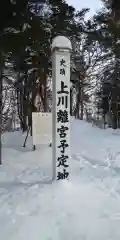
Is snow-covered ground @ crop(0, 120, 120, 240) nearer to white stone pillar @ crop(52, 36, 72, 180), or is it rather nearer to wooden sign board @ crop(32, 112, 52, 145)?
white stone pillar @ crop(52, 36, 72, 180)

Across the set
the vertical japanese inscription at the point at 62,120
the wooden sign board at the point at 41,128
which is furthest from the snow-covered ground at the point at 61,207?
the wooden sign board at the point at 41,128

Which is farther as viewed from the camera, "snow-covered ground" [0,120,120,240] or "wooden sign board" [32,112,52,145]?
"wooden sign board" [32,112,52,145]

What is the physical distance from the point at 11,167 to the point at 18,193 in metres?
3.33

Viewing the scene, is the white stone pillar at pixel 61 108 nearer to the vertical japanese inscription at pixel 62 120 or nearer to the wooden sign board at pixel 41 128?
the vertical japanese inscription at pixel 62 120

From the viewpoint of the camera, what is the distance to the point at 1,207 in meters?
4.36

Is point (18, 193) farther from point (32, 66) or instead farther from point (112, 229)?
point (32, 66)

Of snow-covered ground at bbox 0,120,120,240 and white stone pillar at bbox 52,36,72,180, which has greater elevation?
white stone pillar at bbox 52,36,72,180

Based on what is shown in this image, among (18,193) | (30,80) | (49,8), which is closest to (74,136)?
(30,80)

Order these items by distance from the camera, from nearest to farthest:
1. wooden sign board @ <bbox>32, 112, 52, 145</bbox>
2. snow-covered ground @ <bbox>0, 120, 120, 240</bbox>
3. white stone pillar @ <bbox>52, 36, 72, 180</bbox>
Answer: snow-covered ground @ <bbox>0, 120, 120, 240</bbox>, white stone pillar @ <bbox>52, 36, 72, 180</bbox>, wooden sign board @ <bbox>32, 112, 52, 145</bbox>

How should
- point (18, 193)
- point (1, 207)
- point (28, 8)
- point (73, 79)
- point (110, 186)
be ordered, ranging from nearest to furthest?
point (1, 207) → point (18, 193) → point (110, 186) → point (28, 8) → point (73, 79)

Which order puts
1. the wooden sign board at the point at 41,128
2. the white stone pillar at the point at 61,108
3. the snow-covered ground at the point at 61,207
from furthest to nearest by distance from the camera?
1. the wooden sign board at the point at 41,128
2. the white stone pillar at the point at 61,108
3. the snow-covered ground at the point at 61,207

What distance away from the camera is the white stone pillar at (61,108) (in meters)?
5.26

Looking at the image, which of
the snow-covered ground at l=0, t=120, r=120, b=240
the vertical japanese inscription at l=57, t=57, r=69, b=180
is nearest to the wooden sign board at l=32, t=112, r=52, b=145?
the snow-covered ground at l=0, t=120, r=120, b=240

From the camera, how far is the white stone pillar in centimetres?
526
